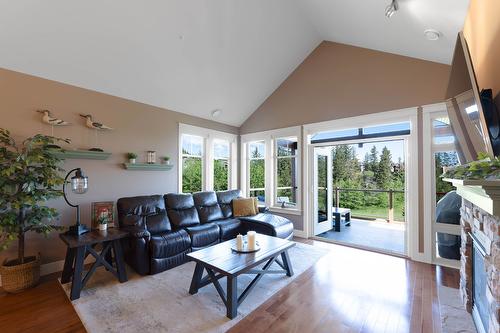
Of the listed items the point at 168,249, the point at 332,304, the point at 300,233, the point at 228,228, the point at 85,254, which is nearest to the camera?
the point at 332,304

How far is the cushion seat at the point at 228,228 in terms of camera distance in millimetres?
3781

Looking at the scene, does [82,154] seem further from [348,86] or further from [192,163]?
[348,86]

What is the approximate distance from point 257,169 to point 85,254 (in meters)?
3.77

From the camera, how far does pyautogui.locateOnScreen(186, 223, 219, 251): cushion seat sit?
11.0 ft

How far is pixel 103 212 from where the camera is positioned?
3.43 m

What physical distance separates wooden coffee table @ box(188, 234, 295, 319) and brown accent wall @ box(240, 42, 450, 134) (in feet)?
9.02

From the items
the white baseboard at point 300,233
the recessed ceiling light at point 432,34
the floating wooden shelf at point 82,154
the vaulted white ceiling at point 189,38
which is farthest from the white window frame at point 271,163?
the floating wooden shelf at point 82,154

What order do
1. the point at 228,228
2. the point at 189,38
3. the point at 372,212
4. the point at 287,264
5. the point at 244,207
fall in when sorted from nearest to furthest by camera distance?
1. the point at 287,264
2. the point at 189,38
3. the point at 228,228
4. the point at 244,207
5. the point at 372,212

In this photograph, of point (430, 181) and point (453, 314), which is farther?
point (430, 181)

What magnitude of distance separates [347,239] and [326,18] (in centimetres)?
392

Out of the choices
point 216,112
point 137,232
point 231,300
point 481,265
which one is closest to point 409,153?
point 481,265

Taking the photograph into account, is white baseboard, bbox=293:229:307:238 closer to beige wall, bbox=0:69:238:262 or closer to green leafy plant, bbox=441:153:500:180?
beige wall, bbox=0:69:238:262

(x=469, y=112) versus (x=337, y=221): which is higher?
(x=469, y=112)

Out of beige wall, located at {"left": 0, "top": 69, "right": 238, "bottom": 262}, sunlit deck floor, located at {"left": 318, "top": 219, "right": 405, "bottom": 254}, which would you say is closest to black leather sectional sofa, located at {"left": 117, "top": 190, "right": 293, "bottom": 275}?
beige wall, located at {"left": 0, "top": 69, "right": 238, "bottom": 262}
